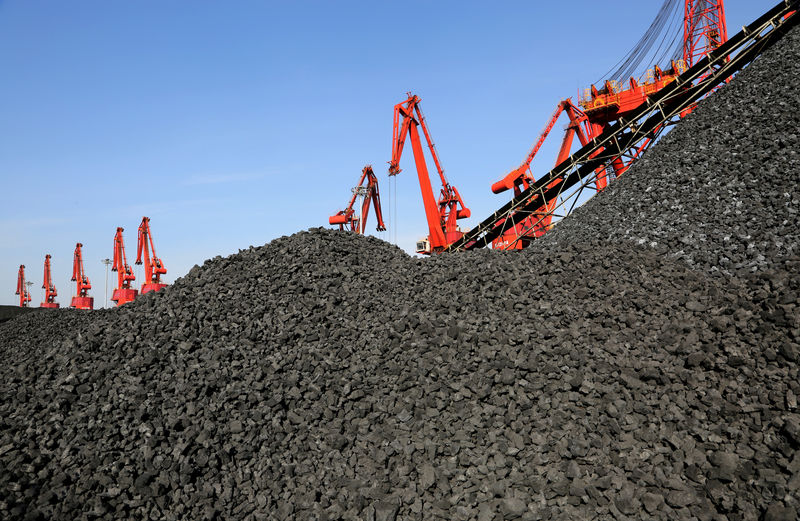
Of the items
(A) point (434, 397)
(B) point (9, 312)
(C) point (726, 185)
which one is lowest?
(A) point (434, 397)

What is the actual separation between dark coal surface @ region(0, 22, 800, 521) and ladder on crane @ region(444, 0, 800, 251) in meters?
6.50

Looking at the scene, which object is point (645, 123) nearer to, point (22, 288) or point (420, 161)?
point (420, 161)

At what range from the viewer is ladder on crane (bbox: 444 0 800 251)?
1307 cm

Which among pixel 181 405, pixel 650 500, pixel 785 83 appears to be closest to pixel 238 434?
pixel 181 405

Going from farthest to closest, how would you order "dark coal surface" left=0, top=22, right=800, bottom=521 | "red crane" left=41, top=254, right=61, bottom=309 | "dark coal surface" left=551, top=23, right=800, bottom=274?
"red crane" left=41, top=254, right=61, bottom=309 → "dark coal surface" left=551, top=23, right=800, bottom=274 → "dark coal surface" left=0, top=22, right=800, bottom=521

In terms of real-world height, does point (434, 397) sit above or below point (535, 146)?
below

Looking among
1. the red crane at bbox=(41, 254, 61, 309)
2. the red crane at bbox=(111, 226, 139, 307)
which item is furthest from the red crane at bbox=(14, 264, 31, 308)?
the red crane at bbox=(111, 226, 139, 307)

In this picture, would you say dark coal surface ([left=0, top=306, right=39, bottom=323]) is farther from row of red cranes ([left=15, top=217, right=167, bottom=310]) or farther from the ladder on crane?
the ladder on crane

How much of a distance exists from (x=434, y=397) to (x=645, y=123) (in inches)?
474

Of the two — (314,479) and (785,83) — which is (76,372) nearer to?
(314,479)

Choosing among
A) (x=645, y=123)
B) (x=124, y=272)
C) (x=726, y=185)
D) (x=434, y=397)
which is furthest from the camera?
(x=124, y=272)

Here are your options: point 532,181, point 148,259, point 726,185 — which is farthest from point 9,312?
point 726,185

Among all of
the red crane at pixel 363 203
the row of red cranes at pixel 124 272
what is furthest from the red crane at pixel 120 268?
the red crane at pixel 363 203

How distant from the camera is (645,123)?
14047 millimetres
